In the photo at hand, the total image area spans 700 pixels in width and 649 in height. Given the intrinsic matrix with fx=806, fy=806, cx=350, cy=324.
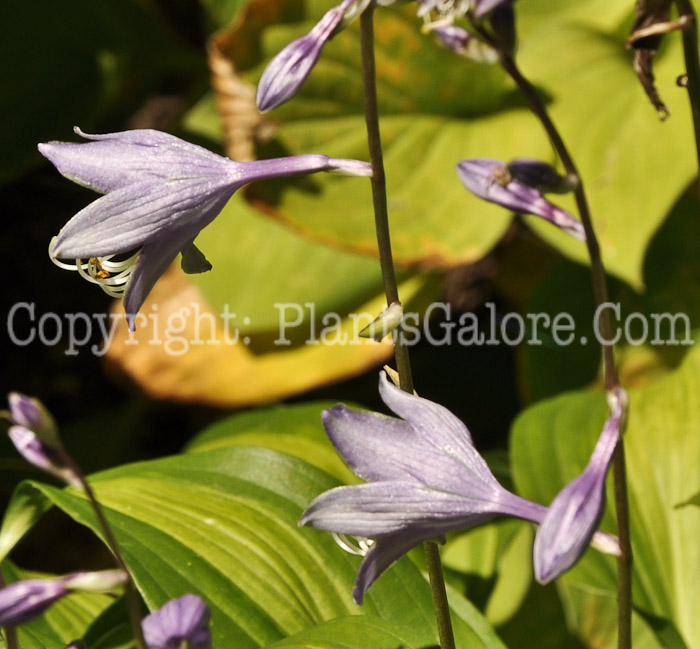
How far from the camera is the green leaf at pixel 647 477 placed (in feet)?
4.03

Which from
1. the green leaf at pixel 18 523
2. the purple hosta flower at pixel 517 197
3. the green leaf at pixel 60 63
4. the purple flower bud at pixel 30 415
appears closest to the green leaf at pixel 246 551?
the green leaf at pixel 18 523

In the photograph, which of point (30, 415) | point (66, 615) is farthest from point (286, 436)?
point (30, 415)

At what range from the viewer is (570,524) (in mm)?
550

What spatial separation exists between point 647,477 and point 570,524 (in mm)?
868

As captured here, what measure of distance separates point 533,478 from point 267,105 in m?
0.87

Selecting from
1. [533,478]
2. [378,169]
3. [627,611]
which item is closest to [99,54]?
[533,478]

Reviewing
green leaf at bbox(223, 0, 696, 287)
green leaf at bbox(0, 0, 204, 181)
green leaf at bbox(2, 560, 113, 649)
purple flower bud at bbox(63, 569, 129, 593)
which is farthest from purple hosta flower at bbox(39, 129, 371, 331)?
green leaf at bbox(0, 0, 204, 181)

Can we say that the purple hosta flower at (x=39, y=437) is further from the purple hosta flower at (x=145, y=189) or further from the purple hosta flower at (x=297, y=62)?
the purple hosta flower at (x=297, y=62)

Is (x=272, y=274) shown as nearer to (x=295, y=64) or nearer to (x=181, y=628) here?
(x=295, y=64)

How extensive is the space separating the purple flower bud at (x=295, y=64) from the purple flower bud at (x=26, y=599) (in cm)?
39

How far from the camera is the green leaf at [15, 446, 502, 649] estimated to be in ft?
2.93

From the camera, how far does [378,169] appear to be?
68 centimetres

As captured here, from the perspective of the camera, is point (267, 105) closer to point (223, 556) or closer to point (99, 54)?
point (223, 556)

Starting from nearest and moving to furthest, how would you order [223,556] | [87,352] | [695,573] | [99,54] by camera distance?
[223,556]
[695,573]
[99,54]
[87,352]
